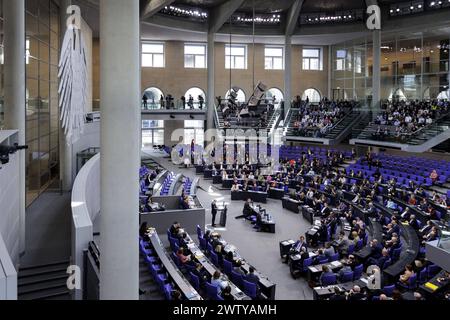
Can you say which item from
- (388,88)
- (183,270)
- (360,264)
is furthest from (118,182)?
(388,88)

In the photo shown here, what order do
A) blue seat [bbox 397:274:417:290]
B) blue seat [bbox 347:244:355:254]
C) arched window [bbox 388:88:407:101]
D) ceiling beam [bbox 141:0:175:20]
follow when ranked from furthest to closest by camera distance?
1. arched window [bbox 388:88:407:101]
2. ceiling beam [bbox 141:0:175:20]
3. blue seat [bbox 347:244:355:254]
4. blue seat [bbox 397:274:417:290]

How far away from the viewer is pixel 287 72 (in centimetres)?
3397

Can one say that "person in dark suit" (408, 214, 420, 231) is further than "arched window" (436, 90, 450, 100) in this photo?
No

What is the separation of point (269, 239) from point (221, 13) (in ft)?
64.8

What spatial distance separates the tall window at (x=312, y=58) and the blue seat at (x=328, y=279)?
31.2 m

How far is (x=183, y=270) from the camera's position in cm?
1221

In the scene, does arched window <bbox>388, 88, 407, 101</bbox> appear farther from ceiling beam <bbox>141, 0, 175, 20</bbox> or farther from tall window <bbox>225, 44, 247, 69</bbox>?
ceiling beam <bbox>141, 0, 175, 20</bbox>

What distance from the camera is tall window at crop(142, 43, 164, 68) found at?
Answer: 118 ft

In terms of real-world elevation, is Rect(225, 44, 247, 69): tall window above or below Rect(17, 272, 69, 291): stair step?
above

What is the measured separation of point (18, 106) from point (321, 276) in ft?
30.5

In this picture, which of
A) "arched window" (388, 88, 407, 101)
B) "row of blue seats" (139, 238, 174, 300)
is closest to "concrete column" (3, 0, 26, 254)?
"row of blue seats" (139, 238, 174, 300)

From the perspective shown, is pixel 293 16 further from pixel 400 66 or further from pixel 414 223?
pixel 414 223

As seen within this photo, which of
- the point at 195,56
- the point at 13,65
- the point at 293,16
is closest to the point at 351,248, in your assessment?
the point at 13,65

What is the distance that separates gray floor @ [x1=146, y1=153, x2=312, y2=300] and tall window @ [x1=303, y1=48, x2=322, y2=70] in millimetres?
20780
